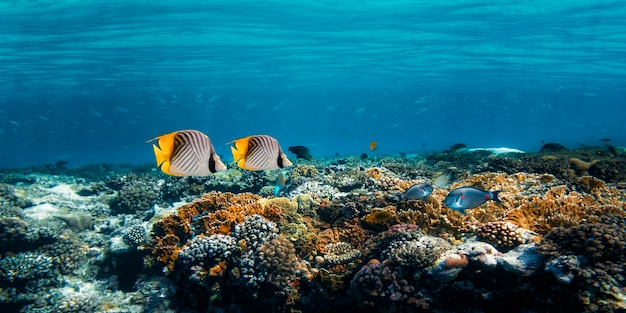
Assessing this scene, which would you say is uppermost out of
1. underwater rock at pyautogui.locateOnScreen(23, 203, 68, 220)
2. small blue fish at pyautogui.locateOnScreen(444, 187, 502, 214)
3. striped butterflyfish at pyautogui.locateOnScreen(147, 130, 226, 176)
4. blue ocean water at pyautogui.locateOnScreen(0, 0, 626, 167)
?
blue ocean water at pyautogui.locateOnScreen(0, 0, 626, 167)

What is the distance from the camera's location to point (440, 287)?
4168 millimetres

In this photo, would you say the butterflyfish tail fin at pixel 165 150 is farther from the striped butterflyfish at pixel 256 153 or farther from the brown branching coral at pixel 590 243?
the brown branching coral at pixel 590 243

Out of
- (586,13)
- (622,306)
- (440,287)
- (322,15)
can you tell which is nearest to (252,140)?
(440,287)

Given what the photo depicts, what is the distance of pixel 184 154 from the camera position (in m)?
2.53

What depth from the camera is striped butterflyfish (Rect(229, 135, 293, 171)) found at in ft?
8.93

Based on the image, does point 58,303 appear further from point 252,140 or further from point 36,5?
point 36,5

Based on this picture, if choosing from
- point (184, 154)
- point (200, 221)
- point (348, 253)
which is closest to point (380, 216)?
point (348, 253)

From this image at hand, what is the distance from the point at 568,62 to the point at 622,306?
40806 mm

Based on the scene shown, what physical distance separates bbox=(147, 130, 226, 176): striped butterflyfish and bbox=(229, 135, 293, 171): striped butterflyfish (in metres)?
0.20

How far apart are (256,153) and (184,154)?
565mm

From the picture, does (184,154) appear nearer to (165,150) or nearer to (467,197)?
(165,150)

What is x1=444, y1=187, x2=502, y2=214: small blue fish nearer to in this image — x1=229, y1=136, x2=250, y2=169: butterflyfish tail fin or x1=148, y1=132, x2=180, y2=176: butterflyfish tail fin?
x1=229, y1=136, x2=250, y2=169: butterflyfish tail fin

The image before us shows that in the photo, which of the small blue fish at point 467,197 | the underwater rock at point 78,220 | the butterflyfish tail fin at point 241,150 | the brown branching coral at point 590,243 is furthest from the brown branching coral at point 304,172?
the butterflyfish tail fin at point 241,150

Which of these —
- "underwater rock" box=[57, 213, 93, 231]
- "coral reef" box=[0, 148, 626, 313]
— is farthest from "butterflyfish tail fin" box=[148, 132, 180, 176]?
"underwater rock" box=[57, 213, 93, 231]
